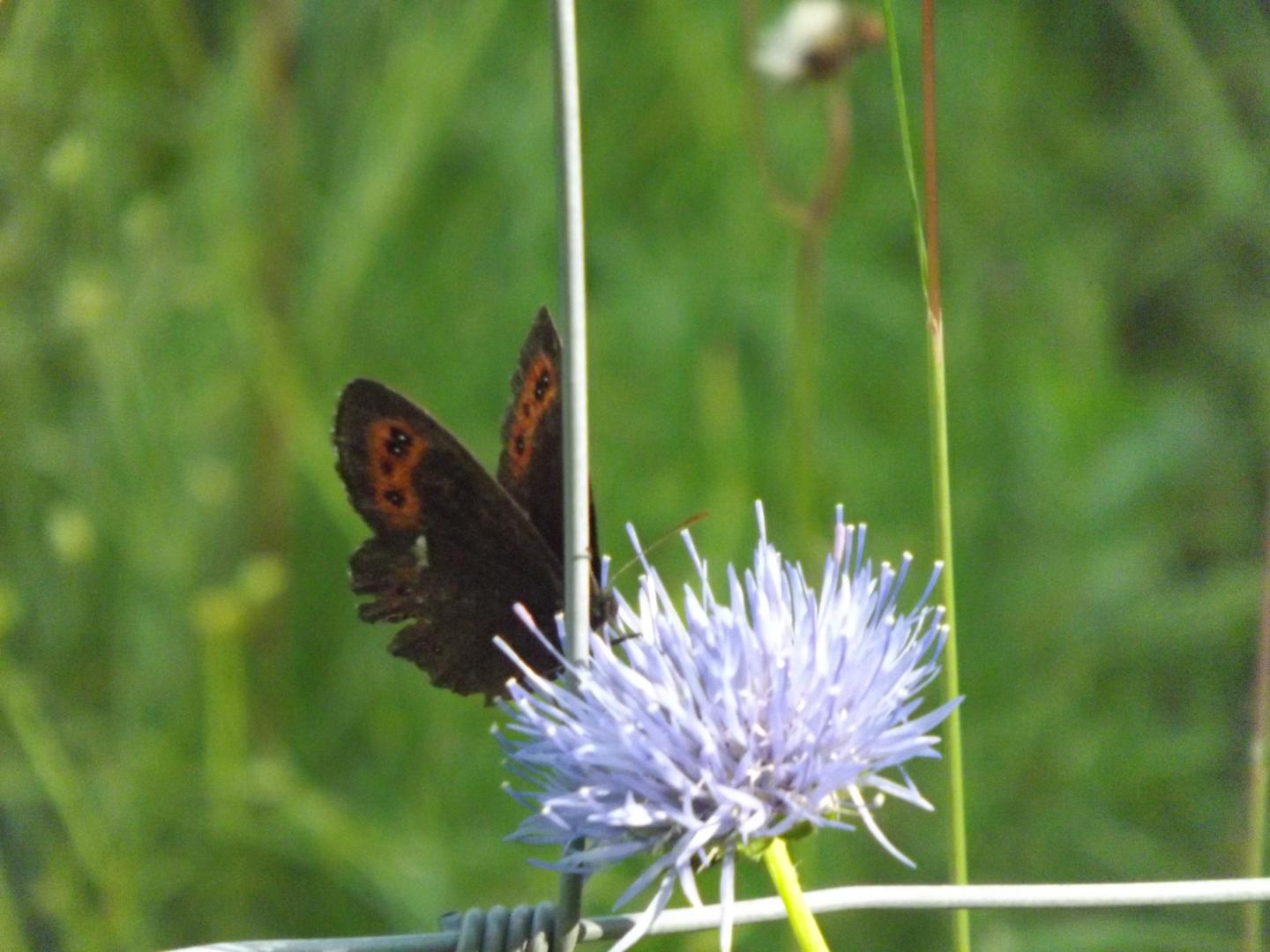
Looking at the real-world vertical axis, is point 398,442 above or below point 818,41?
below

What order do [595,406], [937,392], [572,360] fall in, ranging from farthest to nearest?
[595,406] → [937,392] → [572,360]

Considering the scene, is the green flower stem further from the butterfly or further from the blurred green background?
the blurred green background

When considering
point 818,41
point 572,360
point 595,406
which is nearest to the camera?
point 572,360

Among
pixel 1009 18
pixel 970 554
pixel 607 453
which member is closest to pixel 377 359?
pixel 607 453

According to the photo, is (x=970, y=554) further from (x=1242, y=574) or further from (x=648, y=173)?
(x=648, y=173)

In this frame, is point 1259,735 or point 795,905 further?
point 1259,735

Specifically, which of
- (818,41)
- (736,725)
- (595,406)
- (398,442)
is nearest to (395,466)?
(398,442)

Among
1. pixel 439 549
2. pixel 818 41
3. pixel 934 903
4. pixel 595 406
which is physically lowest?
pixel 934 903

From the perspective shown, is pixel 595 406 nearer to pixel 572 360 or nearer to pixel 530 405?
pixel 530 405
